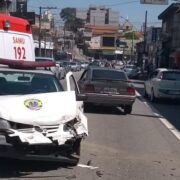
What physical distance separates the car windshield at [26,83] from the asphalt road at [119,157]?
3.88ft

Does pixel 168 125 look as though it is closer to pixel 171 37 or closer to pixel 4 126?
pixel 4 126

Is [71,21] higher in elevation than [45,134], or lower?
lower

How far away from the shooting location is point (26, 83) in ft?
33.4

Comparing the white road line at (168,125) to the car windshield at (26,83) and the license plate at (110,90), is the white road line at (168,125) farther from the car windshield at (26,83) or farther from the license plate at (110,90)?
the car windshield at (26,83)

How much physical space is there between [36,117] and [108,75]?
39.0 feet

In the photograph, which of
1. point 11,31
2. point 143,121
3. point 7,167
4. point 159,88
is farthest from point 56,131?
point 159,88

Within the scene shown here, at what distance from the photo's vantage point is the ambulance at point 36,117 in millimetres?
8531

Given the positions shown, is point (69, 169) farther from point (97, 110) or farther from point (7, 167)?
point (97, 110)

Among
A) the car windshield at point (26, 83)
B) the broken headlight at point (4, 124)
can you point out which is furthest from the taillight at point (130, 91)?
the broken headlight at point (4, 124)

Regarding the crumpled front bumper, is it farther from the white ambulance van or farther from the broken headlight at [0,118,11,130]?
the white ambulance van

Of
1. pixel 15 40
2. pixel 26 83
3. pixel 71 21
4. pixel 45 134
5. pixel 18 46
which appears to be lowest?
pixel 71 21

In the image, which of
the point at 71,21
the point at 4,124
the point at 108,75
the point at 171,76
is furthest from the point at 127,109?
the point at 71,21

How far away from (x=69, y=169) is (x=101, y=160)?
3.73ft

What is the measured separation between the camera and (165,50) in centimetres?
7650
